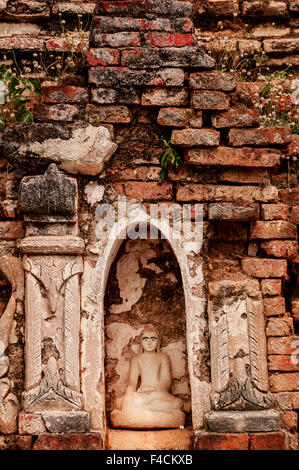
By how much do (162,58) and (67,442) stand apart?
216 centimetres

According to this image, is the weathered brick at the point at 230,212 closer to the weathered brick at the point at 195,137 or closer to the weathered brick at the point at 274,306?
the weathered brick at the point at 195,137

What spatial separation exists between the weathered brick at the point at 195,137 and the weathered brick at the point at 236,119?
8 cm

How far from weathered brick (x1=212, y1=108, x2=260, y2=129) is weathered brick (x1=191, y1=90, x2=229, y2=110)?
49mm

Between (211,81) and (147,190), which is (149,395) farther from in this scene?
(211,81)

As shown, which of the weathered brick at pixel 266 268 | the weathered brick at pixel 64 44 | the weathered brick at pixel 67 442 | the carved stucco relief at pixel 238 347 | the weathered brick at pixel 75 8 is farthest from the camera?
the weathered brick at pixel 75 8

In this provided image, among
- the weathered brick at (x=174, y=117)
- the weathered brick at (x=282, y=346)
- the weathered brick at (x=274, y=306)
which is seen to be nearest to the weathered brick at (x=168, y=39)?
the weathered brick at (x=174, y=117)

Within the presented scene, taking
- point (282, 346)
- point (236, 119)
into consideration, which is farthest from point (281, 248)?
point (236, 119)

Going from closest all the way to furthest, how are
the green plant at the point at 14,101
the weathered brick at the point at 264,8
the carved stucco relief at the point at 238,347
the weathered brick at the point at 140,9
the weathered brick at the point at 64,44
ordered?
the carved stucco relief at the point at 238,347
the weathered brick at the point at 140,9
the green plant at the point at 14,101
the weathered brick at the point at 64,44
the weathered brick at the point at 264,8

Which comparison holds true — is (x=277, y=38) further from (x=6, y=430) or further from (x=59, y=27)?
(x=6, y=430)

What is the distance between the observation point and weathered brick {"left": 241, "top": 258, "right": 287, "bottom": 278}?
11.6 ft

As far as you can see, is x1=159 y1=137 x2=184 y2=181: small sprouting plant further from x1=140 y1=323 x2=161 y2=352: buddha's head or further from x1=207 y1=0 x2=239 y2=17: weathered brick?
x1=207 y1=0 x2=239 y2=17: weathered brick

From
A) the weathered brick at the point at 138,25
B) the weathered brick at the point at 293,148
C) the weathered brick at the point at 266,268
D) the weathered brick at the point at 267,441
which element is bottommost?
the weathered brick at the point at 267,441

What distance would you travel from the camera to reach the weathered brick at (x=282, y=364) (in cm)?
340

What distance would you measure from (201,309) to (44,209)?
1.01 metres
